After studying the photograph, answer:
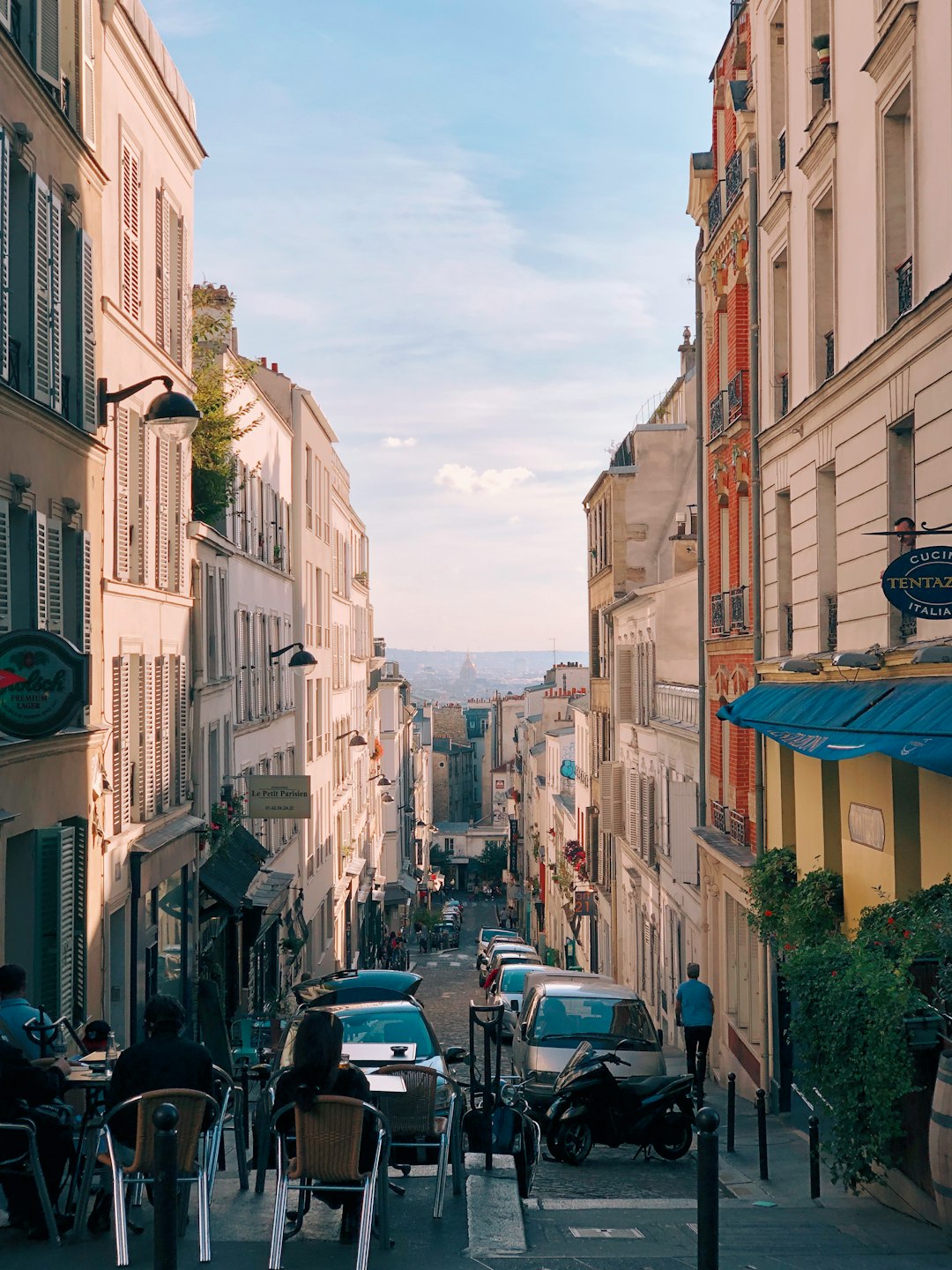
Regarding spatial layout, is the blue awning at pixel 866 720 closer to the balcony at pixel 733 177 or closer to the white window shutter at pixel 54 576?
the white window shutter at pixel 54 576

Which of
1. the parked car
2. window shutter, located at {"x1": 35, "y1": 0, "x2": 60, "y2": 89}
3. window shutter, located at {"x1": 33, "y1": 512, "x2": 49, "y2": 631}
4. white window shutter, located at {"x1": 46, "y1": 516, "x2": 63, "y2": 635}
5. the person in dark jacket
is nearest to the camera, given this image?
the person in dark jacket

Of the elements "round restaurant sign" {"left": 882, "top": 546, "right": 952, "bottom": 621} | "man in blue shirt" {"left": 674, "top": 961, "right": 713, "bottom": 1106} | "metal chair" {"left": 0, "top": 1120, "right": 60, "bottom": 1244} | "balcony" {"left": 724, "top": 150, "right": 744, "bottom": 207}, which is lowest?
"man in blue shirt" {"left": 674, "top": 961, "right": 713, "bottom": 1106}

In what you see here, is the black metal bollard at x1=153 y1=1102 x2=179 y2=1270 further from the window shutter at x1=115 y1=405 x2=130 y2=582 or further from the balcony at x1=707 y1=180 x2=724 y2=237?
the balcony at x1=707 y1=180 x2=724 y2=237

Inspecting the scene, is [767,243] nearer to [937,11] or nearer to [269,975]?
[937,11]

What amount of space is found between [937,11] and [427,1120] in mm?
10450

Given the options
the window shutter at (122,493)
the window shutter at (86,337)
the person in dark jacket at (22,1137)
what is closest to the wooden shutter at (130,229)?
the window shutter at (122,493)

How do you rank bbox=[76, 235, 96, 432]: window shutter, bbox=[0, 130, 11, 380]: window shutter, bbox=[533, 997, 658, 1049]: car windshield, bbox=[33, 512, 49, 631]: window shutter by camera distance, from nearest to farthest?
bbox=[0, 130, 11, 380]: window shutter
bbox=[33, 512, 49, 631]: window shutter
bbox=[76, 235, 96, 432]: window shutter
bbox=[533, 997, 658, 1049]: car windshield

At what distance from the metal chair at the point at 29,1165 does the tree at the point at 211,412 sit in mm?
18034

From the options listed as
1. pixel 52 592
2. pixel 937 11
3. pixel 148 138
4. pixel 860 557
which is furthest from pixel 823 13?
pixel 52 592

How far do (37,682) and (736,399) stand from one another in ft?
48.5

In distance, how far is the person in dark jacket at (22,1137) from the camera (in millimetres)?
8312

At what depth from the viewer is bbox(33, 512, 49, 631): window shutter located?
1468cm

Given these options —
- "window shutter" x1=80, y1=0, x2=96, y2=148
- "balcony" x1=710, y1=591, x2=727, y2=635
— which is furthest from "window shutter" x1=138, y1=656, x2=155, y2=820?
"balcony" x1=710, y1=591, x2=727, y2=635

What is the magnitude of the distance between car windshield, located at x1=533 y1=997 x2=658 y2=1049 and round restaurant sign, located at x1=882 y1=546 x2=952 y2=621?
7.35m
